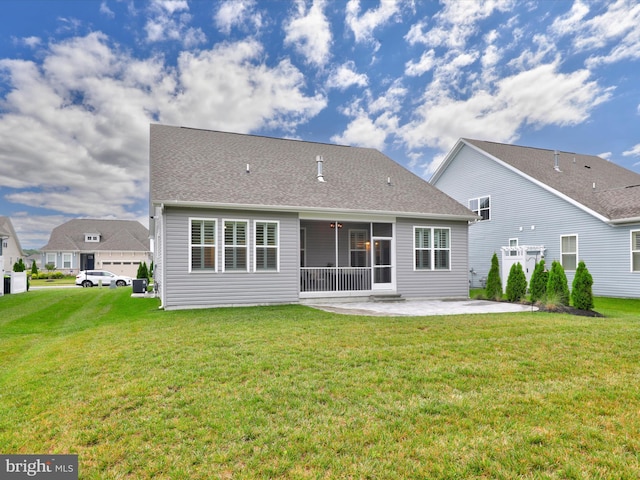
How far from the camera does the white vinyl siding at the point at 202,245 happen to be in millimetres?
10359

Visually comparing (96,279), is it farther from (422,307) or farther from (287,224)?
(422,307)

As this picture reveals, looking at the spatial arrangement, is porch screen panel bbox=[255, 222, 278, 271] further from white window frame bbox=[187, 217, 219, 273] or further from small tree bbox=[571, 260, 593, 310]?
small tree bbox=[571, 260, 593, 310]

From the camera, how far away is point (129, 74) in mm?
Answer: 16609

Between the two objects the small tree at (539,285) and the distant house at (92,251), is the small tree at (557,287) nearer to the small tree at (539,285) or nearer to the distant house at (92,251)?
the small tree at (539,285)

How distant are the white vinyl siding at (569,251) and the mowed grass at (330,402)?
29.3 ft

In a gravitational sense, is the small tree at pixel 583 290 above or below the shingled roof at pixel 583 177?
below

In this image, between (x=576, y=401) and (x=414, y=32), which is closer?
(x=576, y=401)

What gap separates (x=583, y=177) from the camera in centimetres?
1794

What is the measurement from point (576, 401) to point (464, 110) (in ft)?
74.4

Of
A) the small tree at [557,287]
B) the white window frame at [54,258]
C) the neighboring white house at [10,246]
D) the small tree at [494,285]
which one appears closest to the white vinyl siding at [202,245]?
the small tree at [494,285]

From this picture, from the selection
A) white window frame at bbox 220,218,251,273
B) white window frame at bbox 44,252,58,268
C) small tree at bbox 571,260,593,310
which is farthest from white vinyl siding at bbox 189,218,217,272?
white window frame at bbox 44,252,58,268

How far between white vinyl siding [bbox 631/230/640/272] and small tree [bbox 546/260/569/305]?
482 cm

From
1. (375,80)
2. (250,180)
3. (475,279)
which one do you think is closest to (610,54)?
(375,80)

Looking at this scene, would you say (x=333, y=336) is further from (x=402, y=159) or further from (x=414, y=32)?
(x=402, y=159)
